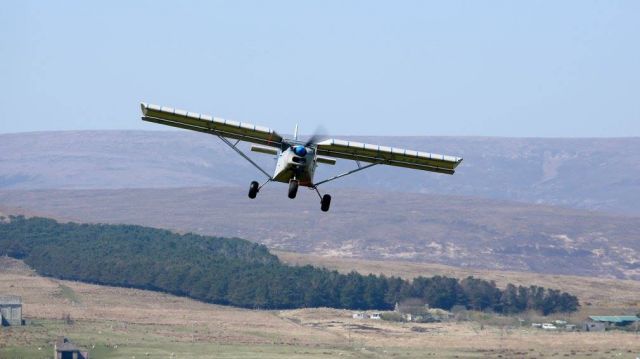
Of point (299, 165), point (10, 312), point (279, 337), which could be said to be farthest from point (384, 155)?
point (10, 312)

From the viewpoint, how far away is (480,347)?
553ft

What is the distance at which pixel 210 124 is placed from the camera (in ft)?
236

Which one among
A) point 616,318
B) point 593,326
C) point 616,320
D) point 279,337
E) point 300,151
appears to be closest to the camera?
point 300,151

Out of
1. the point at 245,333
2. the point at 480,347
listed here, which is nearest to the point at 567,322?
the point at 480,347

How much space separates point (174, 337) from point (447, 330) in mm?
34265

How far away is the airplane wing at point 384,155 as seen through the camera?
70938mm

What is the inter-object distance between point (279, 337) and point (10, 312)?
33037mm

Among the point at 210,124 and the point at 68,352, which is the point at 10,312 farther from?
the point at 210,124

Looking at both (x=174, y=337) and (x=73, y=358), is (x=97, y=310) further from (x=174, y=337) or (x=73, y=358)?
(x=73, y=358)

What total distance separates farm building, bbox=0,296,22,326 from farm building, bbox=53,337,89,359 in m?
26.9

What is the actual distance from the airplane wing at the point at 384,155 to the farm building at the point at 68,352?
259ft

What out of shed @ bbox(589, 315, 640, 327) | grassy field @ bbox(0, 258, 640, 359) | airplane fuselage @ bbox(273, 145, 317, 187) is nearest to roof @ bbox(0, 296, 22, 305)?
grassy field @ bbox(0, 258, 640, 359)

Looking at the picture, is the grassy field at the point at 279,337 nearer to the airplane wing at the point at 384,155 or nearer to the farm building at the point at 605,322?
the farm building at the point at 605,322

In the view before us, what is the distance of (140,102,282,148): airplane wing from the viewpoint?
70.8 metres
